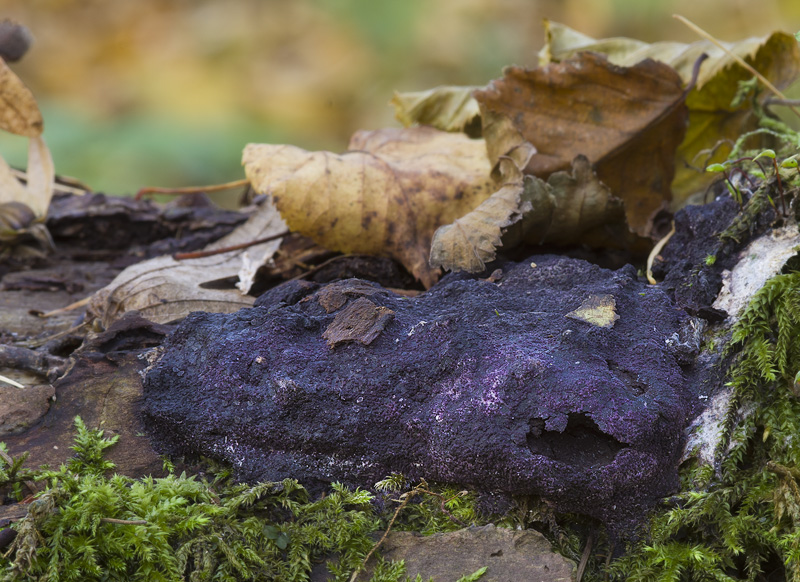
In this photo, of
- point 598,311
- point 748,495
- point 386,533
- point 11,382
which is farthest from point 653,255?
point 11,382

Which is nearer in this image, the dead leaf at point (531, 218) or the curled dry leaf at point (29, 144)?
the dead leaf at point (531, 218)

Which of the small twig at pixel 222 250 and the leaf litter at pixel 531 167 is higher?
the leaf litter at pixel 531 167

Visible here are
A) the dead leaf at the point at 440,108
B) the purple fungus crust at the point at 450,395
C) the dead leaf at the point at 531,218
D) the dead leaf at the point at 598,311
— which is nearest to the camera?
the purple fungus crust at the point at 450,395

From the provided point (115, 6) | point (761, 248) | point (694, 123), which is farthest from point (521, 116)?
point (115, 6)

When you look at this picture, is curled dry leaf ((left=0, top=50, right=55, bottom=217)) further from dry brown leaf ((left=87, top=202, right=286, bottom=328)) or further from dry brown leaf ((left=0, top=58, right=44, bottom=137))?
dry brown leaf ((left=87, top=202, right=286, bottom=328))

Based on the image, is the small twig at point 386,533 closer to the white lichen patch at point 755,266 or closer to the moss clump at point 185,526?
the moss clump at point 185,526

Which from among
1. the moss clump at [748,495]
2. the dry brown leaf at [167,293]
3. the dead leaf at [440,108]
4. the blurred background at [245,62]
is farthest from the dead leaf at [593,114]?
the blurred background at [245,62]

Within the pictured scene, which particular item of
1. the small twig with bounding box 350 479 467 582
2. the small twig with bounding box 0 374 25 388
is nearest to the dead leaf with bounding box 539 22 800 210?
the small twig with bounding box 350 479 467 582

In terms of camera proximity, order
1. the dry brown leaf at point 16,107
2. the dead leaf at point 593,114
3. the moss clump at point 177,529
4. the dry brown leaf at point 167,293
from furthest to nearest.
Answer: the dry brown leaf at point 16,107 → the dead leaf at point 593,114 → the dry brown leaf at point 167,293 → the moss clump at point 177,529

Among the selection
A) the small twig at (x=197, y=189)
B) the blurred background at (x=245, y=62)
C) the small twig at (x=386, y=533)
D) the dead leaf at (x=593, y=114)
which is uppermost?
the dead leaf at (x=593, y=114)
